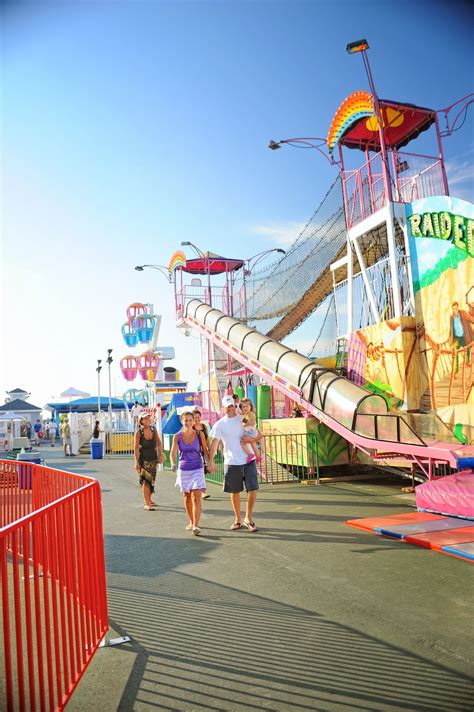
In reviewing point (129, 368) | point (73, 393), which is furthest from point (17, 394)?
point (129, 368)

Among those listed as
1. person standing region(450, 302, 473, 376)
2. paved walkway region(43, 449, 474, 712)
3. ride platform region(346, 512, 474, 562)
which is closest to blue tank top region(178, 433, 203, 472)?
paved walkway region(43, 449, 474, 712)

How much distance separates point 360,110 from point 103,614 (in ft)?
46.5

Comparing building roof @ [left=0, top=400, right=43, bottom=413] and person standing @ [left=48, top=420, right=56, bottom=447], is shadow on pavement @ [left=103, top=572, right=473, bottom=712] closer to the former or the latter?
person standing @ [left=48, top=420, right=56, bottom=447]

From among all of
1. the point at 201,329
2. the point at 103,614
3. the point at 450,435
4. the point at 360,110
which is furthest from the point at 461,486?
the point at 201,329

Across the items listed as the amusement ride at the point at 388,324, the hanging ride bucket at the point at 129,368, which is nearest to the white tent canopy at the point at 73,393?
the hanging ride bucket at the point at 129,368

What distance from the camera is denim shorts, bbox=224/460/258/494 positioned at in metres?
7.66

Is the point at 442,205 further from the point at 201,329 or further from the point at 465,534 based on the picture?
the point at 201,329

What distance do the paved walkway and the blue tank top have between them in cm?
93

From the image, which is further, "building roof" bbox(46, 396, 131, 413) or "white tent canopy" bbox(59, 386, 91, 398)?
"building roof" bbox(46, 396, 131, 413)

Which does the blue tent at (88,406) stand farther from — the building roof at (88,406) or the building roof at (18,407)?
the building roof at (18,407)

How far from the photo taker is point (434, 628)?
4.09 metres

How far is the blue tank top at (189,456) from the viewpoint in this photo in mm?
7676

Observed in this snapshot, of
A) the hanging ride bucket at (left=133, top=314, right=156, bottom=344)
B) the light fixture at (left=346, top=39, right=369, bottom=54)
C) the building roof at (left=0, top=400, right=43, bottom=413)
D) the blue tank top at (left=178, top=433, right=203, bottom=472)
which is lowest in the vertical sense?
the blue tank top at (left=178, top=433, right=203, bottom=472)

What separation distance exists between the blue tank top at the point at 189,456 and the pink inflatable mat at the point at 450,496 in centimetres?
346
